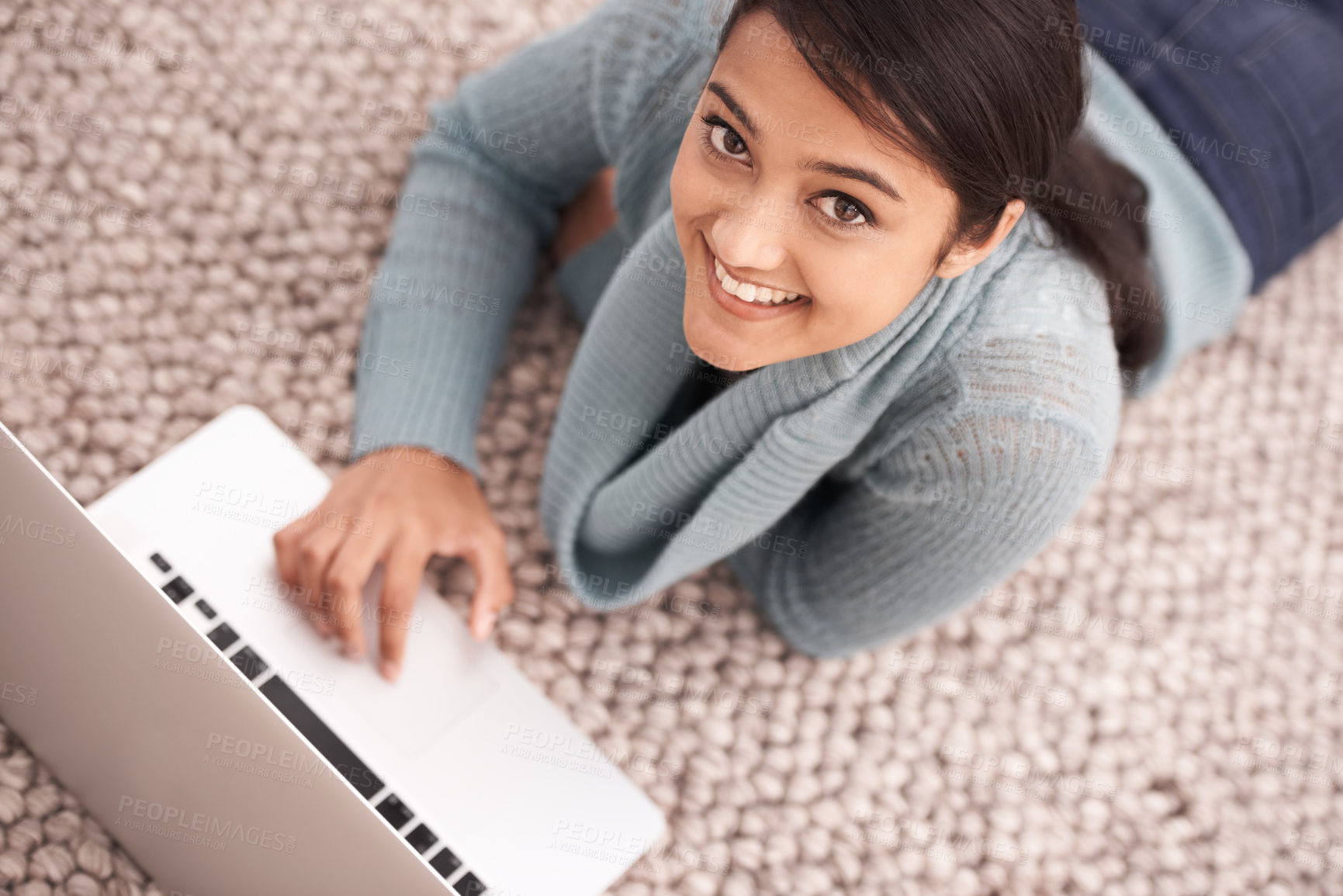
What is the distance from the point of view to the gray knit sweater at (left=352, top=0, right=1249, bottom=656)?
28.0 inches

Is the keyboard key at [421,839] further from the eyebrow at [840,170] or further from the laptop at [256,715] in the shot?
the eyebrow at [840,170]

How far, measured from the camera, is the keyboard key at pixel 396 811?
759 mm

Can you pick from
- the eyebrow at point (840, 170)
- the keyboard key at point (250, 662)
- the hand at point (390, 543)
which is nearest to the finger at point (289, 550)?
the hand at point (390, 543)

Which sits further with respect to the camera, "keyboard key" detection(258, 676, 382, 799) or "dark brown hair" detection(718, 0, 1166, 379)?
"keyboard key" detection(258, 676, 382, 799)

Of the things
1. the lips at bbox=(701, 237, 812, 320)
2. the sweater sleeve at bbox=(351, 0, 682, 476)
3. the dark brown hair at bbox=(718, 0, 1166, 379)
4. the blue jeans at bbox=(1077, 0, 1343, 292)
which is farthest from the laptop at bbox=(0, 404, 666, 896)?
the blue jeans at bbox=(1077, 0, 1343, 292)

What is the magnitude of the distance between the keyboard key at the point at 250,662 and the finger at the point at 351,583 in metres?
0.11

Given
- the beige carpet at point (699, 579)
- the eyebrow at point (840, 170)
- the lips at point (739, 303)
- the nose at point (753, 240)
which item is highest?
the eyebrow at point (840, 170)

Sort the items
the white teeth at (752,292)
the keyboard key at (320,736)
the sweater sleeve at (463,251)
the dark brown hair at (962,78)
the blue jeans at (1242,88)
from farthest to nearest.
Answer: the blue jeans at (1242,88), the sweater sleeve at (463,251), the keyboard key at (320,736), the white teeth at (752,292), the dark brown hair at (962,78)

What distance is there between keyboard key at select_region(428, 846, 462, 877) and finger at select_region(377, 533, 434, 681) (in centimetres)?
17

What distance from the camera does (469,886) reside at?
76cm

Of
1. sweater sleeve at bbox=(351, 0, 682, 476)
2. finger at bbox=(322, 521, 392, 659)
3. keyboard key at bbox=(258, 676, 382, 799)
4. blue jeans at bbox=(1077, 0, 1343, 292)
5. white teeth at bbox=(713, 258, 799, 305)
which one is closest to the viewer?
white teeth at bbox=(713, 258, 799, 305)

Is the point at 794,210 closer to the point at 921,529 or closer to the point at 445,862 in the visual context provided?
the point at 921,529

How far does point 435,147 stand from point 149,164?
1.18 feet

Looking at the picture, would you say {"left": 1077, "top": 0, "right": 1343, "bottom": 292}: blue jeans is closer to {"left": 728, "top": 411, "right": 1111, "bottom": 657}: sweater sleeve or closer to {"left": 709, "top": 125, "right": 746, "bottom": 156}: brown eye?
{"left": 728, "top": 411, "right": 1111, "bottom": 657}: sweater sleeve
